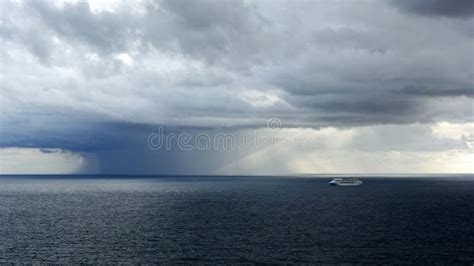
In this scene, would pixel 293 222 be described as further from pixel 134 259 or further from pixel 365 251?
pixel 134 259

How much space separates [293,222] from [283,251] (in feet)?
157

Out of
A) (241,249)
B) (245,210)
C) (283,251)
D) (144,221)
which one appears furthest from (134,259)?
(245,210)

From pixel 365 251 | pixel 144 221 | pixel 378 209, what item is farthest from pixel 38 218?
pixel 378 209

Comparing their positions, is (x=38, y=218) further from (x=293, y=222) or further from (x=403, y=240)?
(x=403, y=240)

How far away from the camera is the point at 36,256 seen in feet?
317

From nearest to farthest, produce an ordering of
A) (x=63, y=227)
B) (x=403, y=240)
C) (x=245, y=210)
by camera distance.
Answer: (x=403, y=240), (x=63, y=227), (x=245, y=210)

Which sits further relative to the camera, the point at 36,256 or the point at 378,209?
the point at 378,209

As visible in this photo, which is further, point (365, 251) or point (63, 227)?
point (63, 227)

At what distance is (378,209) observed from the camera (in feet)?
632

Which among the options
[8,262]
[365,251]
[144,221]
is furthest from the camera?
[144,221]

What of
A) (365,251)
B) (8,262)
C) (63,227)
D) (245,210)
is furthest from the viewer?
(245,210)

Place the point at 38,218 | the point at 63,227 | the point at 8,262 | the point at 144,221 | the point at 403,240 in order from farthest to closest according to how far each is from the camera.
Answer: the point at 38,218, the point at 144,221, the point at 63,227, the point at 403,240, the point at 8,262

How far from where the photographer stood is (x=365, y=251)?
10019cm

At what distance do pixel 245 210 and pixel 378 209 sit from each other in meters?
58.1
